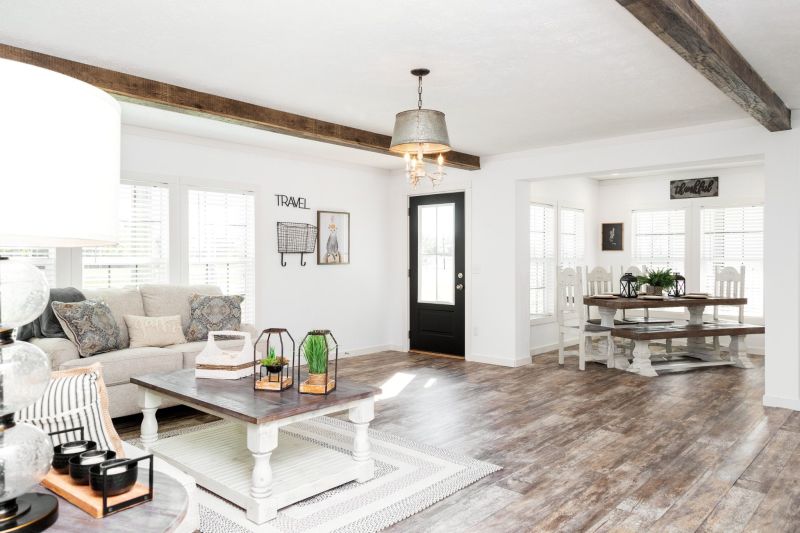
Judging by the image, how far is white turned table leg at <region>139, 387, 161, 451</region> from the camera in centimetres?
358

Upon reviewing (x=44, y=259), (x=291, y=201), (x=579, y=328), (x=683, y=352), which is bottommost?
(x=683, y=352)

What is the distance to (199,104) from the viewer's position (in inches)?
164

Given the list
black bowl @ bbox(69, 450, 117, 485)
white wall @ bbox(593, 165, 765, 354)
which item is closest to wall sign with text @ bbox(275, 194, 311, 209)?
white wall @ bbox(593, 165, 765, 354)

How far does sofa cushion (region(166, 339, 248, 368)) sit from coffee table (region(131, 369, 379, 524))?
855 mm

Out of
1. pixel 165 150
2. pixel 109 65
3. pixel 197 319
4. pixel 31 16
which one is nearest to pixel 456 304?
pixel 197 319

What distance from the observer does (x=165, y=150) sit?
214 inches

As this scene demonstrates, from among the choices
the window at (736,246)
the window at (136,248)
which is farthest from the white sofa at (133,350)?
the window at (736,246)

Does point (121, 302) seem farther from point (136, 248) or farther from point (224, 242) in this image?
point (224, 242)

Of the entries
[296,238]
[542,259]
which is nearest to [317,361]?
[296,238]

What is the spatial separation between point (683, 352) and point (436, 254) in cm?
327

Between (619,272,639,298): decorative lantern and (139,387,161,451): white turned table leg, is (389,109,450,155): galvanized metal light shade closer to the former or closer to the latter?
(139,387,161,451): white turned table leg

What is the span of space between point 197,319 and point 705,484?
156 inches

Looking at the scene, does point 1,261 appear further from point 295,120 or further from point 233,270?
point 233,270

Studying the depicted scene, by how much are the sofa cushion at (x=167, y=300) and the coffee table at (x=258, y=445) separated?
56.9 inches
